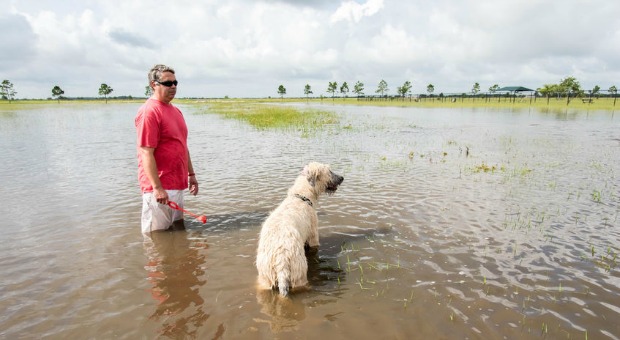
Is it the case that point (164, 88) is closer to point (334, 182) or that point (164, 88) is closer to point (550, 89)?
point (334, 182)

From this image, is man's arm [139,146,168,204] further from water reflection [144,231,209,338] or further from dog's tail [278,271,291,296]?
dog's tail [278,271,291,296]

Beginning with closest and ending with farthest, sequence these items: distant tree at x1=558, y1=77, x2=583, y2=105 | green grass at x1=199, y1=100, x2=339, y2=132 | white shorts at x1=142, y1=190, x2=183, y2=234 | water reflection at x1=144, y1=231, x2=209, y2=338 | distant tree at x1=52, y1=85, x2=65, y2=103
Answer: water reflection at x1=144, y1=231, x2=209, y2=338 → white shorts at x1=142, y1=190, x2=183, y2=234 → green grass at x1=199, y1=100, x2=339, y2=132 → distant tree at x1=558, y1=77, x2=583, y2=105 → distant tree at x1=52, y1=85, x2=65, y2=103

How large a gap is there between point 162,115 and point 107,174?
905cm

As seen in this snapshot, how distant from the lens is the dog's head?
740 cm

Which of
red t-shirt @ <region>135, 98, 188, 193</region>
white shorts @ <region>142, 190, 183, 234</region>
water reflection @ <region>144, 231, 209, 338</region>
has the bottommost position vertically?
water reflection @ <region>144, 231, 209, 338</region>

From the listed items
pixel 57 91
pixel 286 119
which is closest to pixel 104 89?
pixel 57 91

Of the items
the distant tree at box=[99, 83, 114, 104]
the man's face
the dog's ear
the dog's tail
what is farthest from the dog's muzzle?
the distant tree at box=[99, 83, 114, 104]

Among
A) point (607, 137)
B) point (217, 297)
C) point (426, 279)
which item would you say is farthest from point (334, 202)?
point (607, 137)

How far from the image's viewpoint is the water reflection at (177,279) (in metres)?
4.76

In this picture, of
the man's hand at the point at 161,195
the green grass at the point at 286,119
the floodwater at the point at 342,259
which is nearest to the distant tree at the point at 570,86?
the green grass at the point at 286,119

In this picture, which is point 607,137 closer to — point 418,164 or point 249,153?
point 418,164

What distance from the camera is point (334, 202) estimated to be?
10.2 m

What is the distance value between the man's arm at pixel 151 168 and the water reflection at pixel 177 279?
1305 mm

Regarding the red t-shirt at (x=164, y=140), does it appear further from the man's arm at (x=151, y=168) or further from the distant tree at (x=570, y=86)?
the distant tree at (x=570, y=86)
